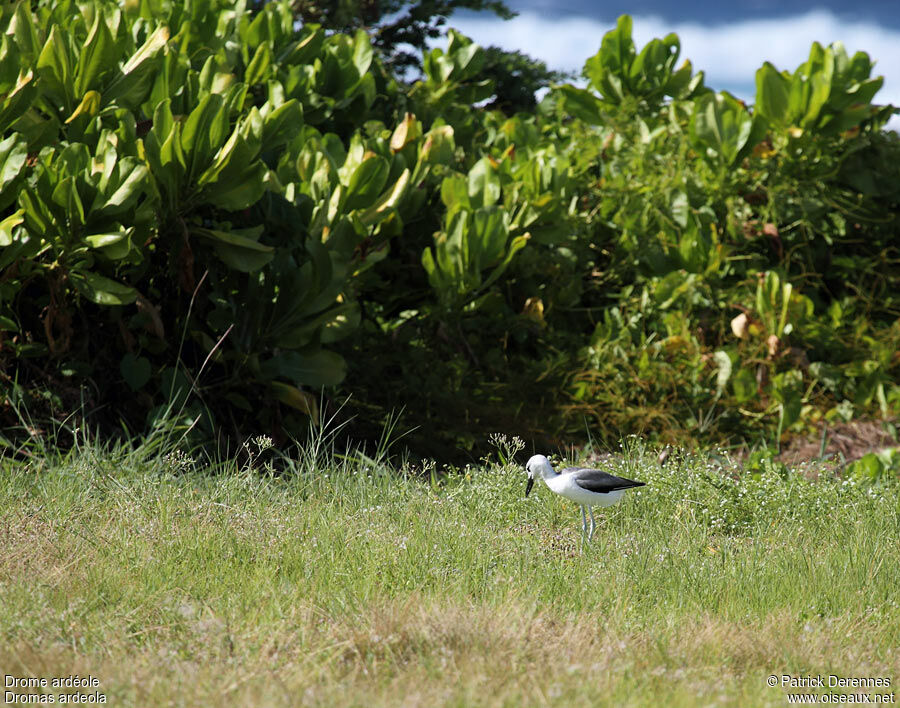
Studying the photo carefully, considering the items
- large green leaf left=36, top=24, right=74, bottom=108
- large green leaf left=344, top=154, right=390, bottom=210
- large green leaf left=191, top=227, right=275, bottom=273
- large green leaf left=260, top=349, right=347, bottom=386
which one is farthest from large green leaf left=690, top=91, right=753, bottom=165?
large green leaf left=36, top=24, right=74, bottom=108

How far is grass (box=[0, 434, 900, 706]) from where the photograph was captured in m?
2.10

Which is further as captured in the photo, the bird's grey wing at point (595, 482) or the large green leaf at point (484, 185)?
the large green leaf at point (484, 185)

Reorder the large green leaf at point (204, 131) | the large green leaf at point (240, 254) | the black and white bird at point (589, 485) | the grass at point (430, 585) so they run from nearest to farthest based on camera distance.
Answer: the grass at point (430, 585) < the black and white bird at point (589, 485) < the large green leaf at point (204, 131) < the large green leaf at point (240, 254)

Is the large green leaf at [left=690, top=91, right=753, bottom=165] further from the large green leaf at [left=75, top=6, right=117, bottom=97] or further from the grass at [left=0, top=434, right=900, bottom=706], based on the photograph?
the large green leaf at [left=75, top=6, right=117, bottom=97]

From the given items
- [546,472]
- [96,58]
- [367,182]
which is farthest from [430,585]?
[96,58]

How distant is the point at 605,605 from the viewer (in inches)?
103

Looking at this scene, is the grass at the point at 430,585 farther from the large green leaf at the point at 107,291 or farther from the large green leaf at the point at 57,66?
the large green leaf at the point at 57,66

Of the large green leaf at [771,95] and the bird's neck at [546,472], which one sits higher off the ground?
the large green leaf at [771,95]

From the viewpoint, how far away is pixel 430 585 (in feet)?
8.87

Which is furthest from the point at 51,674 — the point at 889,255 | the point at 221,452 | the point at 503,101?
the point at 503,101

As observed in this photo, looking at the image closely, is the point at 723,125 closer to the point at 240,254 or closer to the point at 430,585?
the point at 240,254

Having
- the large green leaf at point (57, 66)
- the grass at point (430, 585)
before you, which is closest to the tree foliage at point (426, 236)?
the large green leaf at point (57, 66)

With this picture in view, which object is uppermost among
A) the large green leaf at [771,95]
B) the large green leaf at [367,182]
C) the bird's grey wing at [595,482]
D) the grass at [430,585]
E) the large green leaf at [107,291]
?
the large green leaf at [771,95]

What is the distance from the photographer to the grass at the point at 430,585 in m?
2.10
